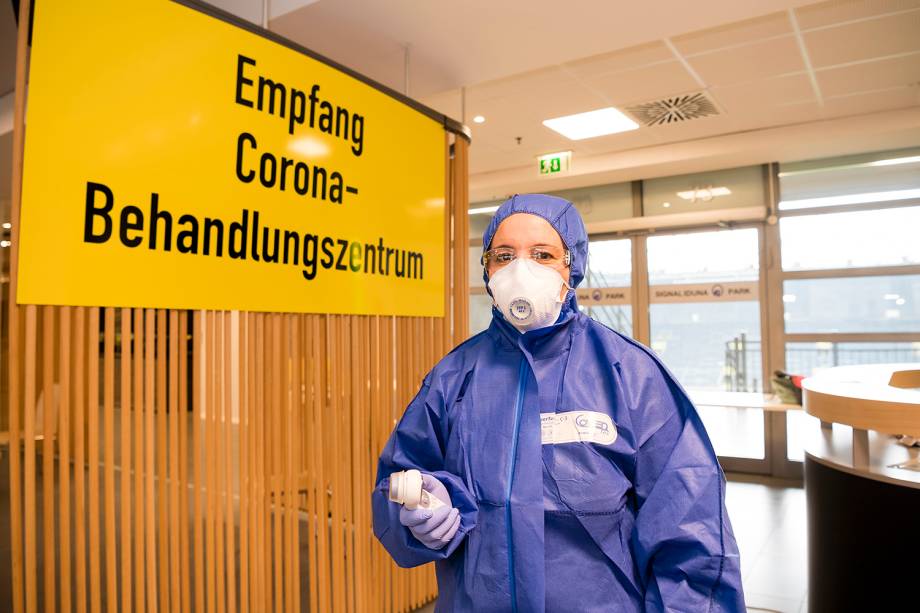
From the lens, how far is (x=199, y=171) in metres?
2.05

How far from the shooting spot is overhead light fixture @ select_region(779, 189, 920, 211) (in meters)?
5.40

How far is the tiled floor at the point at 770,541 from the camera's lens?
3383mm

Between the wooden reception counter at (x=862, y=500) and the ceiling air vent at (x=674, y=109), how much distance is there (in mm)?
2885

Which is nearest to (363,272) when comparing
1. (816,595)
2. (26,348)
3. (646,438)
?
(26,348)

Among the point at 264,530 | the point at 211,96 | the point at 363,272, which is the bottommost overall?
the point at 264,530

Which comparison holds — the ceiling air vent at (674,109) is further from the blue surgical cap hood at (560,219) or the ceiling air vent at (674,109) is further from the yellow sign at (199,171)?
the blue surgical cap hood at (560,219)

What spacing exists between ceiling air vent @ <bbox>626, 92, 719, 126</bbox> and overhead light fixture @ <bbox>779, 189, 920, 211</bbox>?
1567 millimetres

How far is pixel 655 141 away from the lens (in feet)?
19.0

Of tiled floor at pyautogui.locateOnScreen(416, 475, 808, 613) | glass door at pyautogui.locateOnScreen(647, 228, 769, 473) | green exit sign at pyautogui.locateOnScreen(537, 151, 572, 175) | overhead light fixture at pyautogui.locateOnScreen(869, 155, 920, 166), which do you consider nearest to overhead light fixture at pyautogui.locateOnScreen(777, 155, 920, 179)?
overhead light fixture at pyautogui.locateOnScreen(869, 155, 920, 166)

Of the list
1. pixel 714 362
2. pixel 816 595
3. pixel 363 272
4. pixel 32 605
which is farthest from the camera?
pixel 714 362

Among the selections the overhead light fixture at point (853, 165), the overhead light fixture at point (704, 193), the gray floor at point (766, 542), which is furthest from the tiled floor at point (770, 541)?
the overhead light fixture at point (853, 165)

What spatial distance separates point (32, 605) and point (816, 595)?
9.23 ft

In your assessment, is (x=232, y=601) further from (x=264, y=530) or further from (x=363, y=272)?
(x=363, y=272)

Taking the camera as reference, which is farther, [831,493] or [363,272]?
[363,272]
